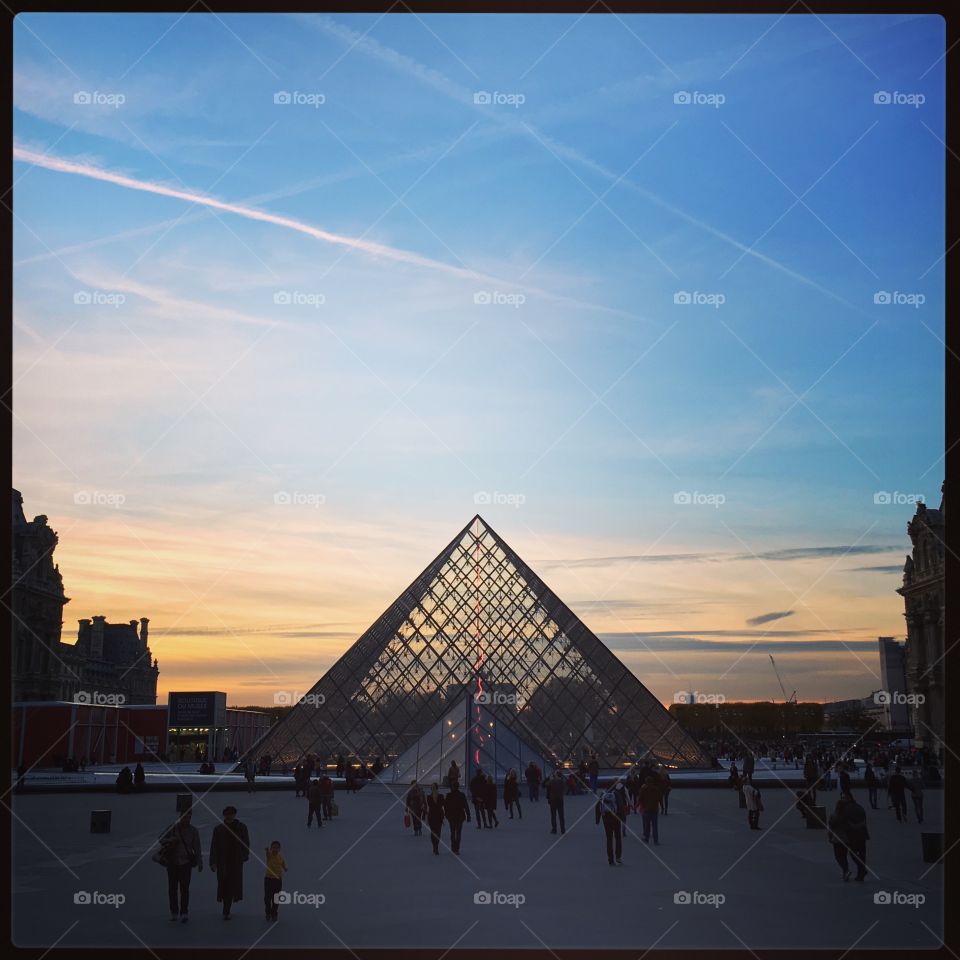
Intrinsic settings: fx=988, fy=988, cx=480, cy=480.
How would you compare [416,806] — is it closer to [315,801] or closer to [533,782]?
[315,801]

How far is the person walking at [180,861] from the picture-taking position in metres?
8.38

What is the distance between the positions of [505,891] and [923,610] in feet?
182

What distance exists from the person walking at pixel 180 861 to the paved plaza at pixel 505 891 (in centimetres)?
17

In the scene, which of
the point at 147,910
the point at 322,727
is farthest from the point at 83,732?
the point at 147,910

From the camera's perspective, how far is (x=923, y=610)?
58594 mm

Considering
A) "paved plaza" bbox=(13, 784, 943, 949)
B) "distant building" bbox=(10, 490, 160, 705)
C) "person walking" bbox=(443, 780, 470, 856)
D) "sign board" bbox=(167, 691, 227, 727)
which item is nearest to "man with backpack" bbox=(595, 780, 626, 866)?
"paved plaza" bbox=(13, 784, 943, 949)

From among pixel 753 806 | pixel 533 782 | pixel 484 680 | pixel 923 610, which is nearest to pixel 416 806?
pixel 753 806

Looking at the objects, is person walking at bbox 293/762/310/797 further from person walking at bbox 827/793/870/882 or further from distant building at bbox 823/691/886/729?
distant building at bbox 823/691/886/729

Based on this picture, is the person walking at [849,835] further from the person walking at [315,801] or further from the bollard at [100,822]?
the bollard at [100,822]

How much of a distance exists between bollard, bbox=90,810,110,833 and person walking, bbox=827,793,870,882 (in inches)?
446

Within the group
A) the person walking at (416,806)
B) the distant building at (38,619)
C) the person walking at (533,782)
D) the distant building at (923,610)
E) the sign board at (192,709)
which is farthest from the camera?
the distant building at (38,619)

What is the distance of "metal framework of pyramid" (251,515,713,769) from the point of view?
31547 mm

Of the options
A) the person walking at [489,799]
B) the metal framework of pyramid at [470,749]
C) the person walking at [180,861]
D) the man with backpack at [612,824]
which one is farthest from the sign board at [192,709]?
the person walking at [180,861]
